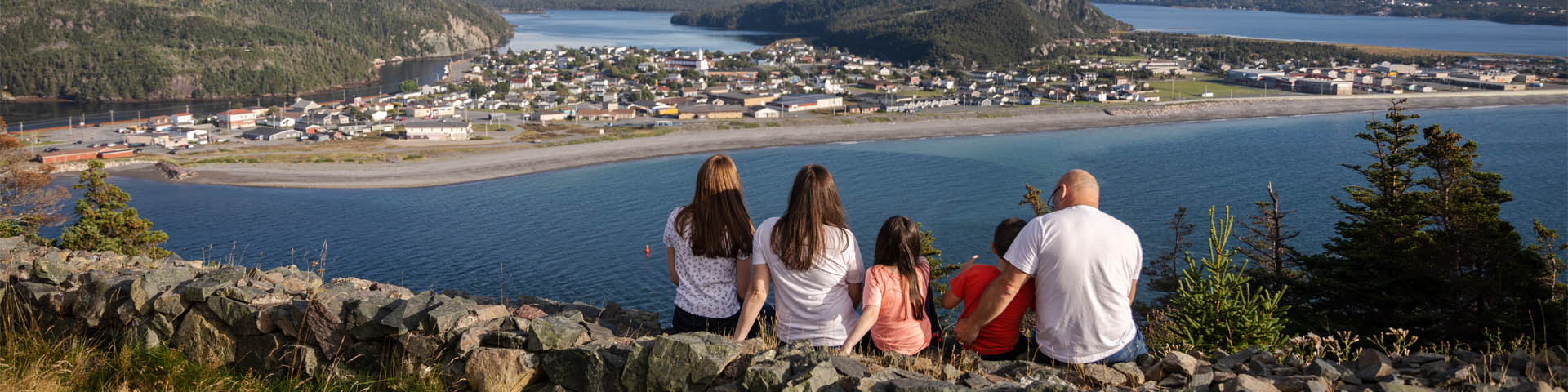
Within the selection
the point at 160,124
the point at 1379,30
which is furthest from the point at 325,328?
the point at 1379,30

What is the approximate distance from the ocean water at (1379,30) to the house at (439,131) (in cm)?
9173

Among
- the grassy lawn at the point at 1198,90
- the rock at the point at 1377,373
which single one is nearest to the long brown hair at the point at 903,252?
the rock at the point at 1377,373

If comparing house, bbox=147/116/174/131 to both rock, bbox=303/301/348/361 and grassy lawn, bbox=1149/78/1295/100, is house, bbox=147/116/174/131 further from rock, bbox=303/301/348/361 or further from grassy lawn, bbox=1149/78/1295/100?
grassy lawn, bbox=1149/78/1295/100

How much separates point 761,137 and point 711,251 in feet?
128

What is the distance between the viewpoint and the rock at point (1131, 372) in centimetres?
361

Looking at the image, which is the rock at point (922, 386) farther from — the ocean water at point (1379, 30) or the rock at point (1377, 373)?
the ocean water at point (1379, 30)

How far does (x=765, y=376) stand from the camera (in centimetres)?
333

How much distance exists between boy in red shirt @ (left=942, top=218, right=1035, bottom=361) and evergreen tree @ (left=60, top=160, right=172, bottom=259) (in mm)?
11919

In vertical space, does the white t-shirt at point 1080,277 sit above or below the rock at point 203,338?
above

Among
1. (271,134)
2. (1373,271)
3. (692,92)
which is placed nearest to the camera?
(1373,271)

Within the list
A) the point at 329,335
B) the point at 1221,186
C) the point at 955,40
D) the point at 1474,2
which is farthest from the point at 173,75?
the point at 1474,2

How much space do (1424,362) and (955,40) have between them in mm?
96934

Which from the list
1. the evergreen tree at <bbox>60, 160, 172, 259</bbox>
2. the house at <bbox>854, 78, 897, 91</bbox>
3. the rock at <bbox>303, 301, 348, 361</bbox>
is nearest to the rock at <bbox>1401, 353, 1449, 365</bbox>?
the rock at <bbox>303, 301, 348, 361</bbox>

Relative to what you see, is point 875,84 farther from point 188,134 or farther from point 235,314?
point 235,314
